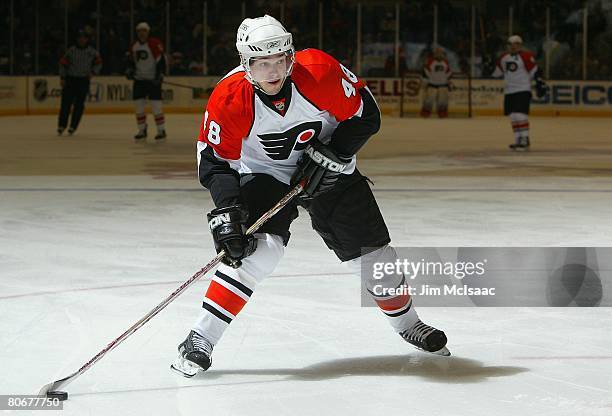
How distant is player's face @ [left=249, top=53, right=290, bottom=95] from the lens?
2994 mm

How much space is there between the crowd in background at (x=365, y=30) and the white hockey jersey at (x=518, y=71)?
21.7 ft

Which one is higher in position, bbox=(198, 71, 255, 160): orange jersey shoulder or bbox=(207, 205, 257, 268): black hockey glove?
bbox=(198, 71, 255, 160): orange jersey shoulder

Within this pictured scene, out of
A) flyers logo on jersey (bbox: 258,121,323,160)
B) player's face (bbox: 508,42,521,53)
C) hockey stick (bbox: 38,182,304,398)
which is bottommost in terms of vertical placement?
hockey stick (bbox: 38,182,304,398)

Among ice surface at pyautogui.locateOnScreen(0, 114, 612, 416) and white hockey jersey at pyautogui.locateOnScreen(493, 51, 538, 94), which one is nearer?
ice surface at pyautogui.locateOnScreen(0, 114, 612, 416)

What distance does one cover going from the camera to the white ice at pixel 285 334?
2.84 meters

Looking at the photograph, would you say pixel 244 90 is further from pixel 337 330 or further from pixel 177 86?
pixel 177 86

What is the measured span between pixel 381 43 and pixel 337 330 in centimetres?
1530

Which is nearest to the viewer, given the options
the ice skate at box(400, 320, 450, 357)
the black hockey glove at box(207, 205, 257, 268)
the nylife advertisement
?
the black hockey glove at box(207, 205, 257, 268)

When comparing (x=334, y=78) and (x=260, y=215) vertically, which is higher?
(x=334, y=78)

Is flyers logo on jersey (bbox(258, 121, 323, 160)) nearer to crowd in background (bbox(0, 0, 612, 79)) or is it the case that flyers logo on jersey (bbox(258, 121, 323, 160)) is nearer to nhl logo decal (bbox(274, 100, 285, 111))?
nhl logo decal (bbox(274, 100, 285, 111))

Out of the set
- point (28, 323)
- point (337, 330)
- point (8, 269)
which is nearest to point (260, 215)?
point (337, 330)

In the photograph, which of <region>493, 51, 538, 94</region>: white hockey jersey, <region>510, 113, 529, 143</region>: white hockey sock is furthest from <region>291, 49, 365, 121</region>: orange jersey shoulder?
<region>493, 51, 538, 94</region>: white hockey jersey

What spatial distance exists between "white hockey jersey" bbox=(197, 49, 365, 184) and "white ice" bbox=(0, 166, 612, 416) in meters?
0.56

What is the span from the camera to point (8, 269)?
4.70 meters
